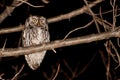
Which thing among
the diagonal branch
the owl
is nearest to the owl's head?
the owl

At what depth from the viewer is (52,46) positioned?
3.32 m

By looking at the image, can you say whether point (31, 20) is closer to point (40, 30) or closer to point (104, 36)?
point (40, 30)

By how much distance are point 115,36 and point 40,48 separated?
1.98 ft

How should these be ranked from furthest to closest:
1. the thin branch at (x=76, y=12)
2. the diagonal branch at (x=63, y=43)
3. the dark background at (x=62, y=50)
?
the dark background at (x=62, y=50) → the thin branch at (x=76, y=12) → the diagonal branch at (x=63, y=43)

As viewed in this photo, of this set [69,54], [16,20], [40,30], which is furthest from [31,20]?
[69,54]

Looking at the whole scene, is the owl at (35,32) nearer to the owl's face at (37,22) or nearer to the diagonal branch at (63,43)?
the owl's face at (37,22)

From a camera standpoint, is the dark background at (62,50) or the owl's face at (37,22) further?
the dark background at (62,50)

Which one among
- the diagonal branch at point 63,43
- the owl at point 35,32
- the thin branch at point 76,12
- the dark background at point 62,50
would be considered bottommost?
the dark background at point 62,50

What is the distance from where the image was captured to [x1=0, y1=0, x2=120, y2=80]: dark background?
585 centimetres

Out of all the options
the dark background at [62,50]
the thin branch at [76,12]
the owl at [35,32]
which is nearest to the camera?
the thin branch at [76,12]

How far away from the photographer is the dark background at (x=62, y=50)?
5.85m

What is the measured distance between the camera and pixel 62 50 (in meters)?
7.32

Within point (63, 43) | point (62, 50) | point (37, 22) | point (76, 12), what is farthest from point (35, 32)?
point (62, 50)

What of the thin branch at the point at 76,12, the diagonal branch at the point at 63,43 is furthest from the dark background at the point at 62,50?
the diagonal branch at the point at 63,43
